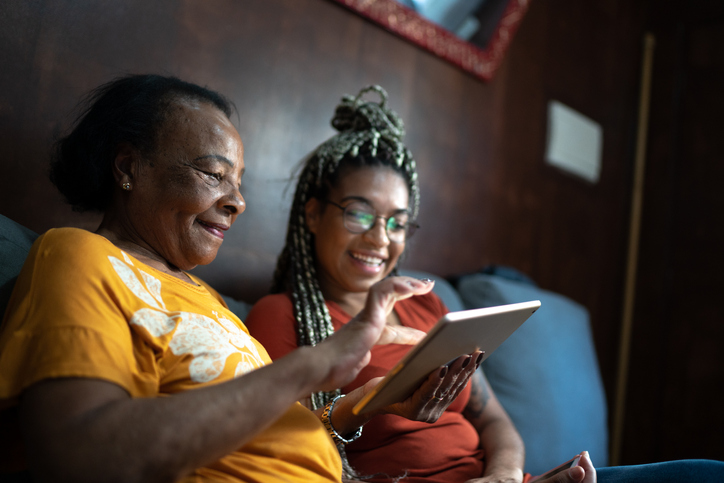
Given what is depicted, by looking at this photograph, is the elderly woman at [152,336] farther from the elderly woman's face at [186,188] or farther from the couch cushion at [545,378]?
the couch cushion at [545,378]

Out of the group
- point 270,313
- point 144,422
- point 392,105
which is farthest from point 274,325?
point 392,105

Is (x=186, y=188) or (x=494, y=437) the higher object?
(x=186, y=188)

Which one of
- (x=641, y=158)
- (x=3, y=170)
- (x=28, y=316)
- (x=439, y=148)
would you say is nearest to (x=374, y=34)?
(x=439, y=148)

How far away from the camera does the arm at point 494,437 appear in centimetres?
121

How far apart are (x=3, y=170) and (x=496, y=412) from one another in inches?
50.0

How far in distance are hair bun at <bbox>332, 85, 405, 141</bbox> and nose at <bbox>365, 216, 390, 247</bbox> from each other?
0.27 m

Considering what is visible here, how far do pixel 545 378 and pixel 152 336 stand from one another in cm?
150

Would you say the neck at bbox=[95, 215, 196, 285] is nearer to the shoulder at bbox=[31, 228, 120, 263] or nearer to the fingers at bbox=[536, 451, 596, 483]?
the shoulder at bbox=[31, 228, 120, 263]

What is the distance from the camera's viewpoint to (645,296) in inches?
122

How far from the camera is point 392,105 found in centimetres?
206

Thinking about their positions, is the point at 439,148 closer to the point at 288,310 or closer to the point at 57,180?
the point at 288,310

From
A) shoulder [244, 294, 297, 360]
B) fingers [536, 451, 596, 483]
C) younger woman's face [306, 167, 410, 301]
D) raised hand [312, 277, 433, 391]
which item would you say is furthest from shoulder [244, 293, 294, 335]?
fingers [536, 451, 596, 483]

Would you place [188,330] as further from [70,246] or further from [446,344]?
[446,344]

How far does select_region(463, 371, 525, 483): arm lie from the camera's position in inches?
47.6
